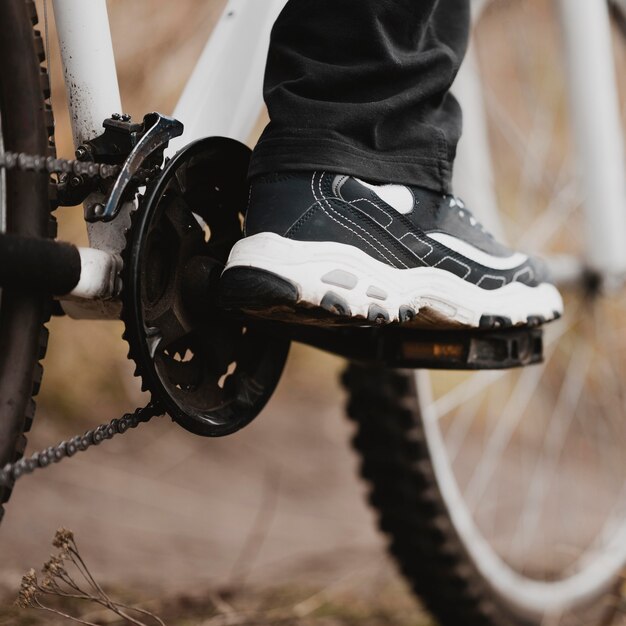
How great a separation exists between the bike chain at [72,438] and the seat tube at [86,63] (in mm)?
52

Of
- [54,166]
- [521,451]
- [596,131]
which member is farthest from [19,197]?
[521,451]

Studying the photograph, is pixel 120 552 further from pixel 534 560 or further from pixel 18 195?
pixel 18 195

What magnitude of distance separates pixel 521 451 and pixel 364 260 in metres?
1.56

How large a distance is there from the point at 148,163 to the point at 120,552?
0.79m

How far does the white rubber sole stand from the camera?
2.04 feet

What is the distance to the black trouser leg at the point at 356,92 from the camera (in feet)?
2.22

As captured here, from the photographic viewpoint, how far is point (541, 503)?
183 centimetres

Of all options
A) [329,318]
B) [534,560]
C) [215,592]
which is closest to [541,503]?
[534,560]

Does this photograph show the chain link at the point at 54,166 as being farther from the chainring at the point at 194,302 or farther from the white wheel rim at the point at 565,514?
the white wheel rim at the point at 565,514

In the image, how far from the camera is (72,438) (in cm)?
62

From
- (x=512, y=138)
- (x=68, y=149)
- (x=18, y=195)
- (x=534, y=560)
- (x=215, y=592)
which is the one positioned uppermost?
(x=512, y=138)

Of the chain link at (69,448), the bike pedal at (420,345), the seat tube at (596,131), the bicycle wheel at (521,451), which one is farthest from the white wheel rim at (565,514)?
the chain link at (69,448)

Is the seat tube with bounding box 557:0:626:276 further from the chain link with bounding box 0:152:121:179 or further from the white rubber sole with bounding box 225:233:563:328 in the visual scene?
the chain link with bounding box 0:152:121:179

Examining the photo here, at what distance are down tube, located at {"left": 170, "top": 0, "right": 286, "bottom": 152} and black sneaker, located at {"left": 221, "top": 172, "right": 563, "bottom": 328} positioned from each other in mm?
102
